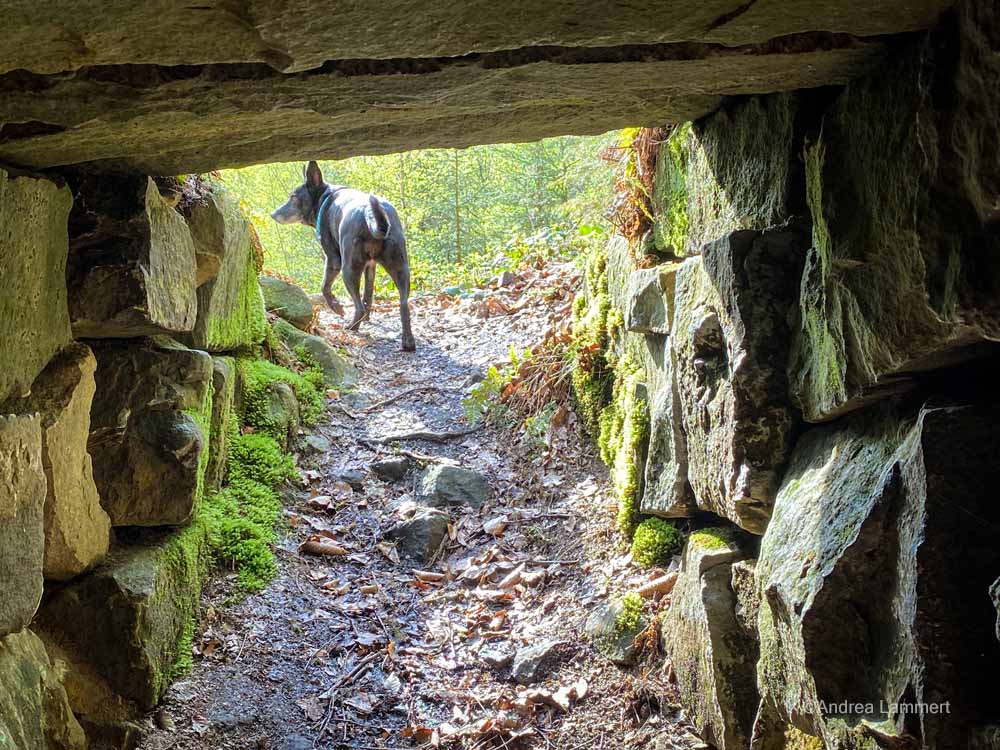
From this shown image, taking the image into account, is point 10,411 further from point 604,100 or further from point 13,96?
point 604,100

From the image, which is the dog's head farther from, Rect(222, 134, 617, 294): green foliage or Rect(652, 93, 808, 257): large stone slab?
Rect(652, 93, 808, 257): large stone slab

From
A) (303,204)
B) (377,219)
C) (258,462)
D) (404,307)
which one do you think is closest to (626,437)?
(258,462)

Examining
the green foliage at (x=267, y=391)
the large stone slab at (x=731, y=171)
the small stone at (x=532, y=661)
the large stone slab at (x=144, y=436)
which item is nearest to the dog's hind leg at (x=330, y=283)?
the green foliage at (x=267, y=391)

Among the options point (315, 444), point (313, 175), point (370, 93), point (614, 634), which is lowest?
point (614, 634)

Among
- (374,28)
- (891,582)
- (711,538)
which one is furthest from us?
(711,538)

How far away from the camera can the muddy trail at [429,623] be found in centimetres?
353

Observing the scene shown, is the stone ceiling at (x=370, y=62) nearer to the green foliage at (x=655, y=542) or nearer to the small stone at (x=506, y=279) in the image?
the green foliage at (x=655, y=542)

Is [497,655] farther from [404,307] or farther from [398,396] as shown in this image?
[404,307]

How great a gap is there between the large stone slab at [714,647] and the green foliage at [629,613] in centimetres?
27

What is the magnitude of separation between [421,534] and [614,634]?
1.71 metres

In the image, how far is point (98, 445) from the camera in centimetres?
357

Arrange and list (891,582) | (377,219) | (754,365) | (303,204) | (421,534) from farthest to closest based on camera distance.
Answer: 1. (303,204)
2. (377,219)
3. (421,534)
4. (754,365)
5. (891,582)

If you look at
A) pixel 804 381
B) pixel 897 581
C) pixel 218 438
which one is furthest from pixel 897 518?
pixel 218 438

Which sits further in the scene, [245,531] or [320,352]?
[320,352]
